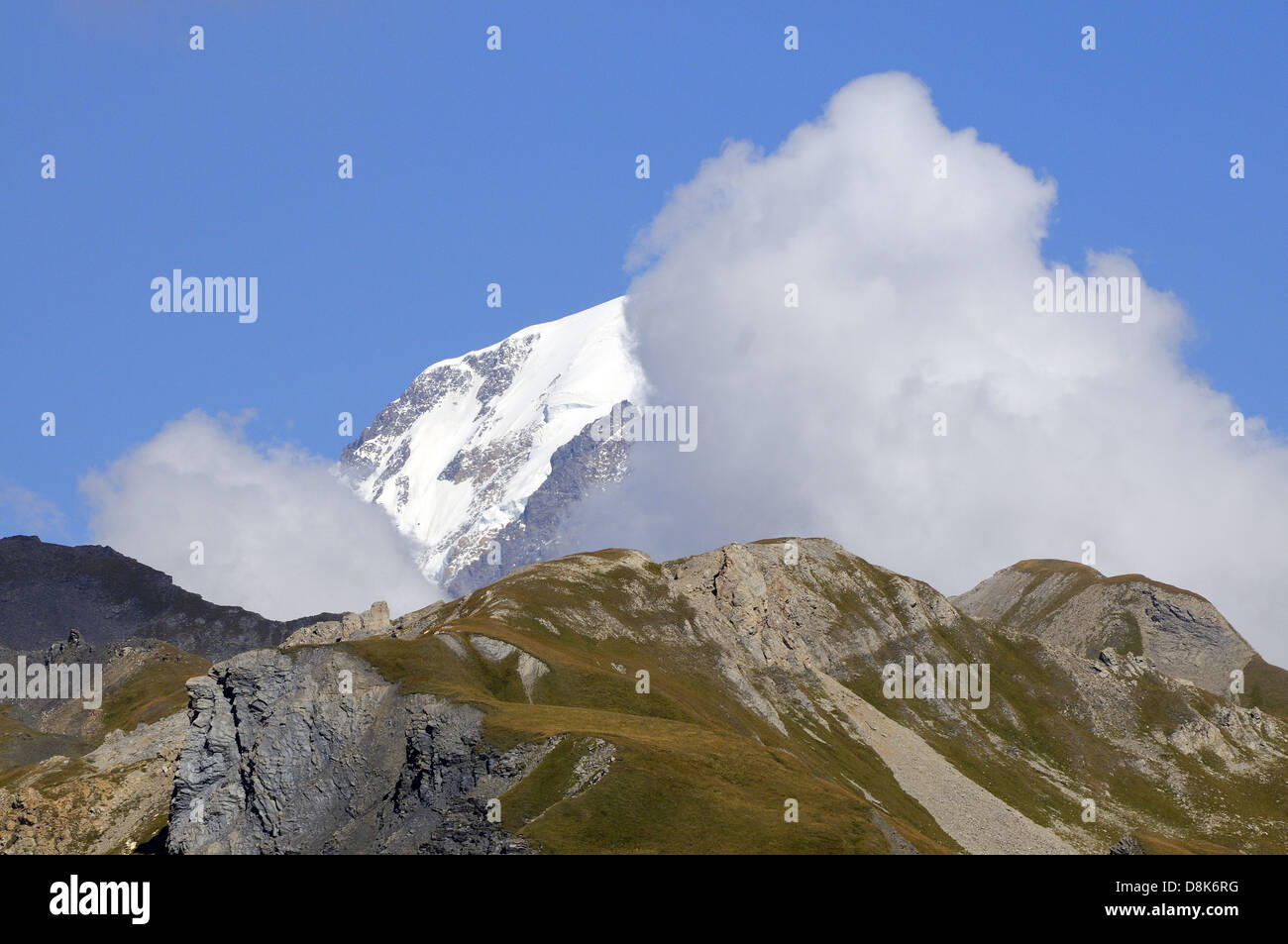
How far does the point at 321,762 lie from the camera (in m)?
146

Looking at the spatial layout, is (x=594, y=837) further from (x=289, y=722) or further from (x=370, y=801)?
(x=289, y=722)

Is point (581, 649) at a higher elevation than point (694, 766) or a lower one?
higher

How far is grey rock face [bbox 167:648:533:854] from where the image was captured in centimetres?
13225

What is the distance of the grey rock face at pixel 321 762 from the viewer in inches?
5207
